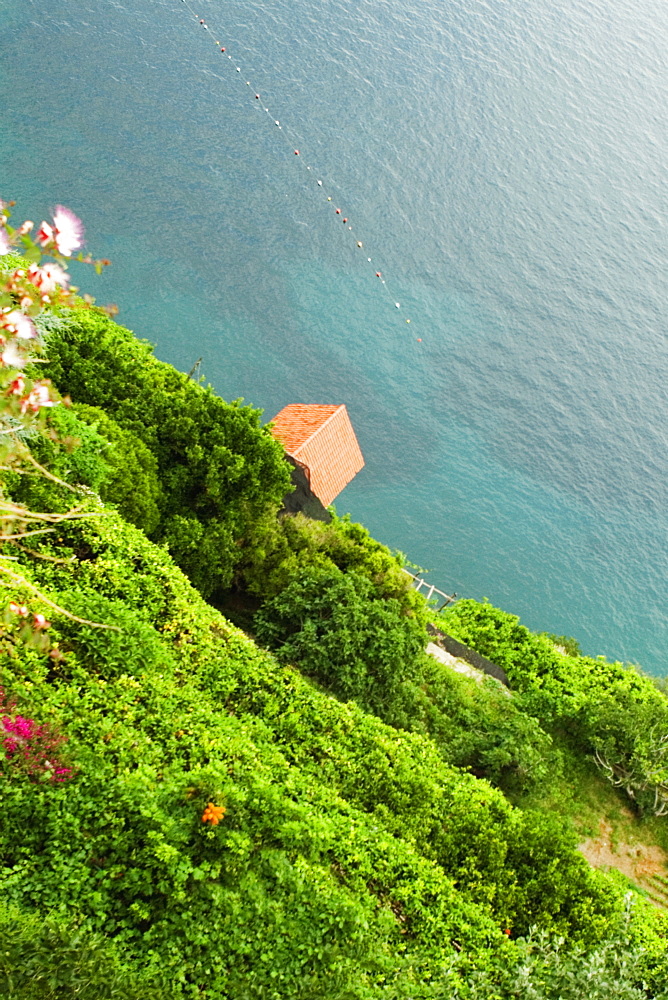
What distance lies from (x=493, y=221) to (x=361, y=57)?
13268 mm

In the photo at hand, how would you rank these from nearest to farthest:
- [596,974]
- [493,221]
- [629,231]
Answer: [596,974], [493,221], [629,231]

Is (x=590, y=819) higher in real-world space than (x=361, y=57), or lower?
lower

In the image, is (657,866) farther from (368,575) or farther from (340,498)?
(340,498)

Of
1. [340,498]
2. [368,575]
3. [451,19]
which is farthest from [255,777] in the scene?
[451,19]

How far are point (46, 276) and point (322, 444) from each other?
17845mm

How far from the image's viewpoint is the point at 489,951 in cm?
823


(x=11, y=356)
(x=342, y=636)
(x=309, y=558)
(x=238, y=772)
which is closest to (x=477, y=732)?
(x=342, y=636)

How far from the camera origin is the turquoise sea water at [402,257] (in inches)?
1173

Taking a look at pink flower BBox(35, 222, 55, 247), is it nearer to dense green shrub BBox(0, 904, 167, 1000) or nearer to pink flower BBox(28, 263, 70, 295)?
pink flower BBox(28, 263, 70, 295)

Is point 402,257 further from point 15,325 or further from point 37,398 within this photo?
point 15,325

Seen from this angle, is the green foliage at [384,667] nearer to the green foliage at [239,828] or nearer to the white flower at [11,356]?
the green foliage at [239,828]

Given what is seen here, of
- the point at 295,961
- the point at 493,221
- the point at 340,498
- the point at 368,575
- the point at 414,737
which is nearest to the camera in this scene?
the point at 295,961

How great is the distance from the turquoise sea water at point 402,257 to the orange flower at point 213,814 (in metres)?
20.5

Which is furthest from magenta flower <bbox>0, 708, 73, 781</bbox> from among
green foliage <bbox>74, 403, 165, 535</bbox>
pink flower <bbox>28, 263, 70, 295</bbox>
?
green foliage <bbox>74, 403, 165, 535</bbox>
